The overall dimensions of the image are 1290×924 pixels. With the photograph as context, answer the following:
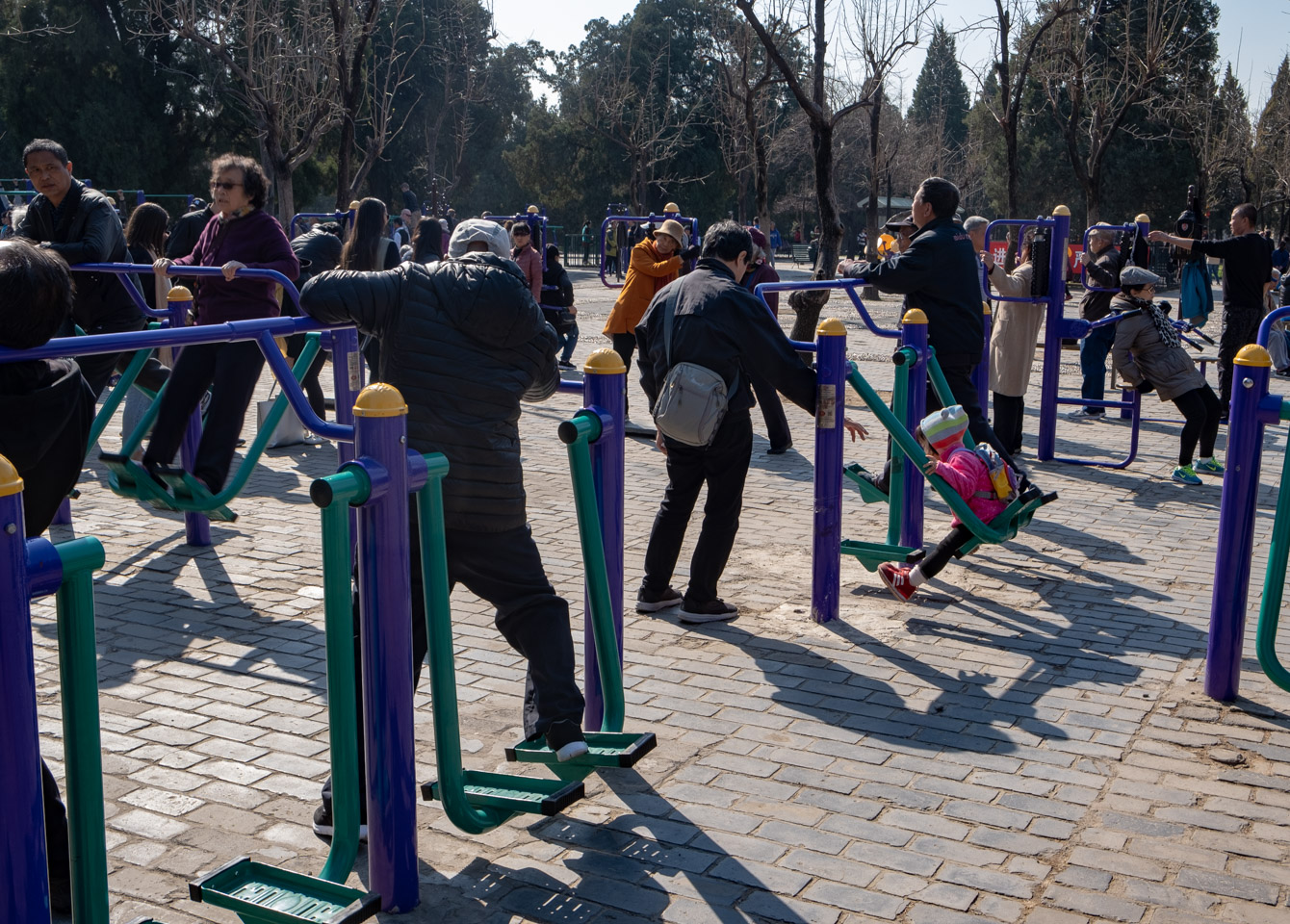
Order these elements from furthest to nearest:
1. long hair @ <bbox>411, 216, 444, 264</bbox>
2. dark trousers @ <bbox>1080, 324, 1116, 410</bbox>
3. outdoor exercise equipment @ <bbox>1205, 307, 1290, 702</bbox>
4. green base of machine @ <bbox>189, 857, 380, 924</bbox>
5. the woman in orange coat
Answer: dark trousers @ <bbox>1080, 324, 1116, 410</bbox> < long hair @ <bbox>411, 216, 444, 264</bbox> < the woman in orange coat < outdoor exercise equipment @ <bbox>1205, 307, 1290, 702</bbox> < green base of machine @ <bbox>189, 857, 380, 924</bbox>

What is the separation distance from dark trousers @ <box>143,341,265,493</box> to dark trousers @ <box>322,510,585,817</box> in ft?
8.94

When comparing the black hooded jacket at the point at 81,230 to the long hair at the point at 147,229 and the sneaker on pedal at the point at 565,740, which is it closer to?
the long hair at the point at 147,229

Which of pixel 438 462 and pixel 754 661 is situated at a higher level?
pixel 438 462

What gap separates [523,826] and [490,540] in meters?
0.85

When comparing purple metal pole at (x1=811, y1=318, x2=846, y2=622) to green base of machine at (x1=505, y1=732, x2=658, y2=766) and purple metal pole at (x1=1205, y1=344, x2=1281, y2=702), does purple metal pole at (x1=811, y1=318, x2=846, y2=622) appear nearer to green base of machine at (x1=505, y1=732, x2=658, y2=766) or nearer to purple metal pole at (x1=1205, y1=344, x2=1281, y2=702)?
purple metal pole at (x1=1205, y1=344, x2=1281, y2=702)

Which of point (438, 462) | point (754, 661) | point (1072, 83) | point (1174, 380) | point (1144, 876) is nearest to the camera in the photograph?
point (438, 462)

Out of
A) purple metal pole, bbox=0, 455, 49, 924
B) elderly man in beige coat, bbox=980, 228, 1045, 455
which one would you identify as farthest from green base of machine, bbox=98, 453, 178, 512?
elderly man in beige coat, bbox=980, 228, 1045, 455

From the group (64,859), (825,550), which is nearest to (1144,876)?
(825,550)

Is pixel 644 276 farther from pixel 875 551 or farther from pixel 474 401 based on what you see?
pixel 474 401

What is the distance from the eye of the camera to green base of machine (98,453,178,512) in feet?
19.4

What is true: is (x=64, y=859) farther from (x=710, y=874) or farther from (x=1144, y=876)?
(x=1144, y=876)

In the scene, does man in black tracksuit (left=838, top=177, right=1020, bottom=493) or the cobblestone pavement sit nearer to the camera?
the cobblestone pavement

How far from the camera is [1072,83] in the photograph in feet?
75.0

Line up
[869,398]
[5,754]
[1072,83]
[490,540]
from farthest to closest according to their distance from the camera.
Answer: [1072,83] → [869,398] → [490,540] → [5,754]
